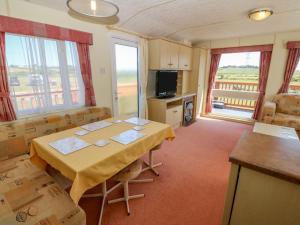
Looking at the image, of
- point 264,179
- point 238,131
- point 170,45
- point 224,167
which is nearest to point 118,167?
point 264,179

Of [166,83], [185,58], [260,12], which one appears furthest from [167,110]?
[260,12]

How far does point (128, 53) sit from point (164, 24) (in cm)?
87

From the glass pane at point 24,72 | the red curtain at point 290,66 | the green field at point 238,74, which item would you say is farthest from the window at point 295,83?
the glass pane at point 24,72

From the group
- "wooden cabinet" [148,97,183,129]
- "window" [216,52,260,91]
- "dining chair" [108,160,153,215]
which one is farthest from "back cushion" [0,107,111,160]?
"window" [216,52,260,91]

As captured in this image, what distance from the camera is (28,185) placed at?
4.45ft

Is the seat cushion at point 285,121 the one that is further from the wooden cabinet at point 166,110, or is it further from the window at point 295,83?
the wooden cabinet at point 166,110

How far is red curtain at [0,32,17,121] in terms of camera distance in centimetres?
178

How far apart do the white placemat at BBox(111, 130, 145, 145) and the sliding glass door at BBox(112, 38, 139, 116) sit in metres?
1.54

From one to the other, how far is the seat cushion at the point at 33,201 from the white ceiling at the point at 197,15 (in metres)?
1.98

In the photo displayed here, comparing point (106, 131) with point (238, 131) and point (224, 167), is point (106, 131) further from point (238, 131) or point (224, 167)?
point (238, 131)

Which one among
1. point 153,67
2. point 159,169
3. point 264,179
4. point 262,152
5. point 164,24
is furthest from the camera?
point 153,67

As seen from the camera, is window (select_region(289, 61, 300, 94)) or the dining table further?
window (select_region(289, 61, 300, 94))

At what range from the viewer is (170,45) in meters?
3.62

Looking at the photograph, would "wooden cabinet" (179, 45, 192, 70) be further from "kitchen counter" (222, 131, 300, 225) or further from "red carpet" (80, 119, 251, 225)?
"kitchen counter" (222, 131, 300, 225)
